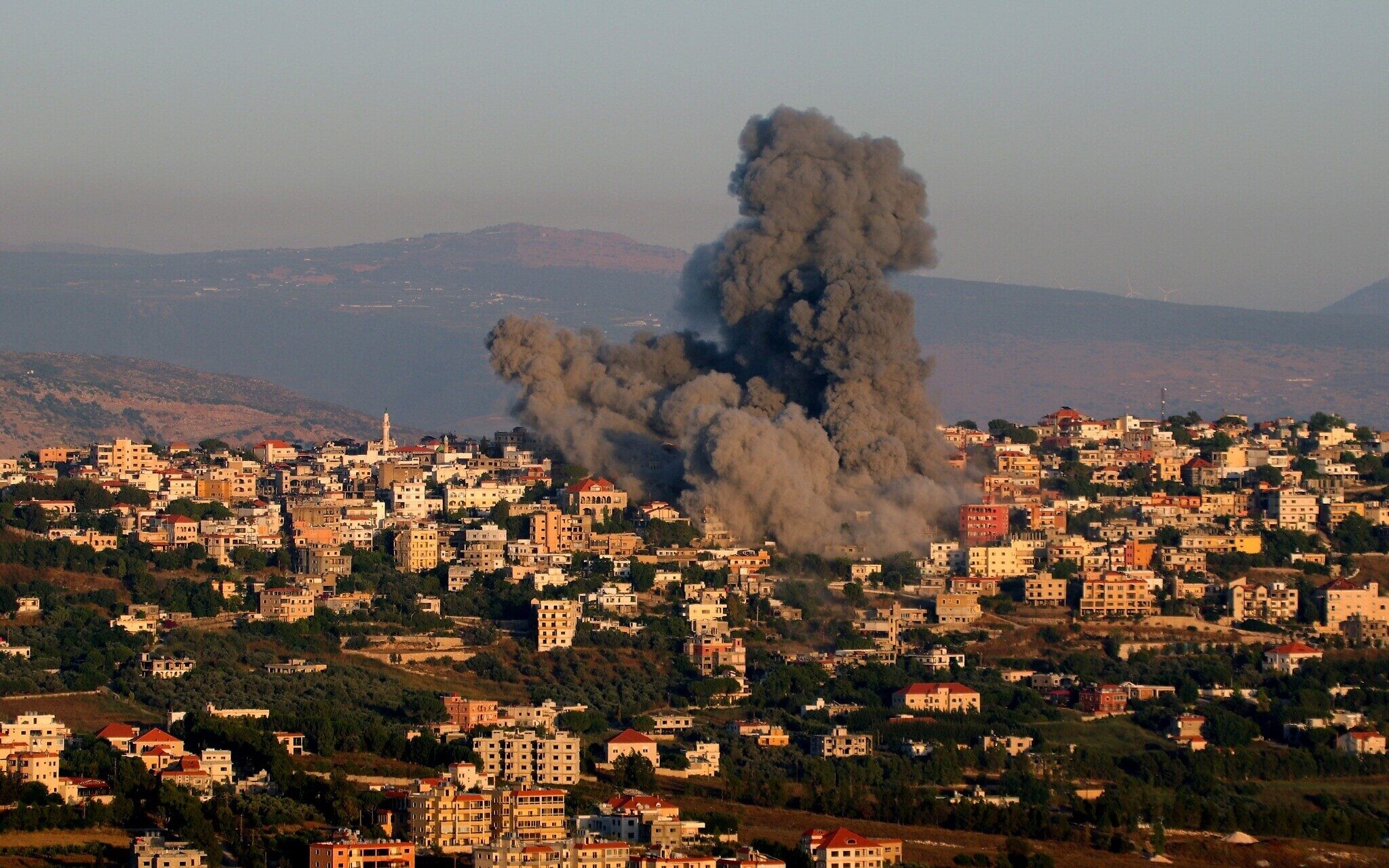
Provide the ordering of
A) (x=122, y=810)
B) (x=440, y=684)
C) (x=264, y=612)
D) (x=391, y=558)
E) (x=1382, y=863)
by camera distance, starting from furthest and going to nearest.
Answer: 1. (x=391, y=558)
2. (x=264, y=612)
3. (x=440, y=684)
4. (x=1382, y=863)
5. (x=122, y=810)

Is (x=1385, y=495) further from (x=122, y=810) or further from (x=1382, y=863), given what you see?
(x=122, y=810)

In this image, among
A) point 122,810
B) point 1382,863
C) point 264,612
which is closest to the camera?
point 122,810

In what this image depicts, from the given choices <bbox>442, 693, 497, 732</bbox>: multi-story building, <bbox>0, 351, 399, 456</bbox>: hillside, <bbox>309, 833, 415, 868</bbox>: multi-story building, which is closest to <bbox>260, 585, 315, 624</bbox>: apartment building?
<bbox>442, 693, 497, 732</bbox>: multi-story building

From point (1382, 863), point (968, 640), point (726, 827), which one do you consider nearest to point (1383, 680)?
point (968, 640)

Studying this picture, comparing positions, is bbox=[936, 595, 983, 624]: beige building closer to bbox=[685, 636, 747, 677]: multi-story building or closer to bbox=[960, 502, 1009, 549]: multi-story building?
bbox=[960, 502, 1009, 549]: multi-story building

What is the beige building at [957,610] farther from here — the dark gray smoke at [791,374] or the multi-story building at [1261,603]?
the multi-story building at [1261,603]

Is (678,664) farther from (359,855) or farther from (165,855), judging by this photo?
(165,855)
